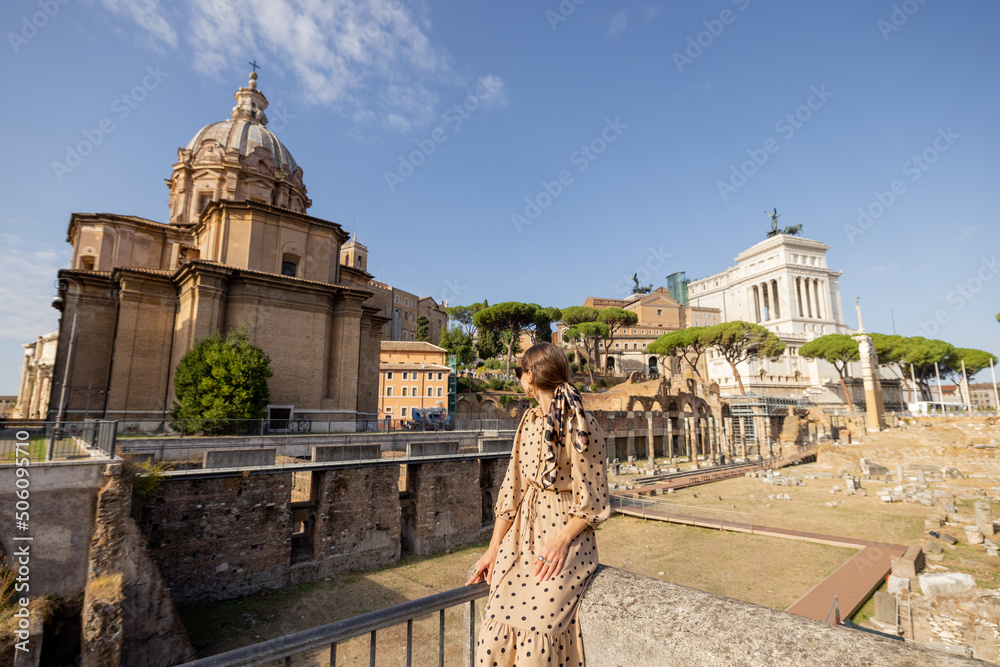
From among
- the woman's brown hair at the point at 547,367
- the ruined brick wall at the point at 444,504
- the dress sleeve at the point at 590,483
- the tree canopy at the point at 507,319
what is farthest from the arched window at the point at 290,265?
the tree canopy at the point at 507,319

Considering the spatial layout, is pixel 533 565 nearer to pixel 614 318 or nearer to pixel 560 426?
pixel 560 426

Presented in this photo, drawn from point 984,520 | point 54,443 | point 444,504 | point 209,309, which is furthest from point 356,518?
point 984,520

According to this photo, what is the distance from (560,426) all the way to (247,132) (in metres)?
38.8

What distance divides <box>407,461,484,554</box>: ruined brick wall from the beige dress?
15.0 metres

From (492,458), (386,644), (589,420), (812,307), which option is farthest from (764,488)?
(812,307)

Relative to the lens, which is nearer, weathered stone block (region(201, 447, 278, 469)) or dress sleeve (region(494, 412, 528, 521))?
dress sleeve (region(494, 412, 528, 521))

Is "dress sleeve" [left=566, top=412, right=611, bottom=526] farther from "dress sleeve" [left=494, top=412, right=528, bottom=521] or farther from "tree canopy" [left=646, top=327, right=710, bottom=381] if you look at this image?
"tree canopy" [left=646, top=327, right=710, bottom=381]

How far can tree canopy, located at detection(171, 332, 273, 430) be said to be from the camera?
19391 mm

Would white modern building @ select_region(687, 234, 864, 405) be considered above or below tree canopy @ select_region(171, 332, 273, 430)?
above

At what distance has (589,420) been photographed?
2467mm

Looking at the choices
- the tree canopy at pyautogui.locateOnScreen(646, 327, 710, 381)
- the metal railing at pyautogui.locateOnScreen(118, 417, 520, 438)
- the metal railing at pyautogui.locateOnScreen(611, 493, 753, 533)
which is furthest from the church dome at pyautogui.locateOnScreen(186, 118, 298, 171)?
the tree canopy at pyautogui.locateOnScreen(646, 327, 710, 381)

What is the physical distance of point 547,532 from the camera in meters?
2.33

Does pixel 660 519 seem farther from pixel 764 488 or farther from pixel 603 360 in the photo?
pixel 603 360

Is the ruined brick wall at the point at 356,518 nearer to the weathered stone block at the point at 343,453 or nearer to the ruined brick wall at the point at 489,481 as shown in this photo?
the weathered stone block at the point at 343,453
